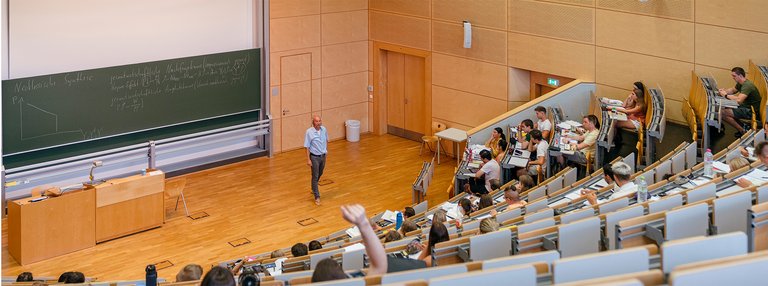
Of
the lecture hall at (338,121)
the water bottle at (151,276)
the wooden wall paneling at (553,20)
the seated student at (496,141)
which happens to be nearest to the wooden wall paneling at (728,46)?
the lecture hall at (338,121)

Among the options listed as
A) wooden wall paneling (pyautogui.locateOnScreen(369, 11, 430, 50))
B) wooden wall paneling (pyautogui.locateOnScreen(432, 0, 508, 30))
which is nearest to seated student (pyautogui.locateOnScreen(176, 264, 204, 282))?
wooden wall paneling (pyautogui.locateOnScreen(432, 0, 508, 30))

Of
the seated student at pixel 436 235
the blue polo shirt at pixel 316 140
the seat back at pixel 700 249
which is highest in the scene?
the seat back at pixel 700 249

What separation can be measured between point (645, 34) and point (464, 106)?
345 centimetres

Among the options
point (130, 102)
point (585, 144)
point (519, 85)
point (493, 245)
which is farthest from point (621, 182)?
point (130, 102)

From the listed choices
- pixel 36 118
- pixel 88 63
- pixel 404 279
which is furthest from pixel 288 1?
pixel 404 279

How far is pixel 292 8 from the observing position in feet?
49.3

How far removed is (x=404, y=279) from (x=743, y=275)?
1673mm

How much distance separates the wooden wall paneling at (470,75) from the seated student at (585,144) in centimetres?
289

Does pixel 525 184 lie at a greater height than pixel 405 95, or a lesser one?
lesser

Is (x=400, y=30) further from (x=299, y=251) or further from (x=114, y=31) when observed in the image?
(x=299, y=251)

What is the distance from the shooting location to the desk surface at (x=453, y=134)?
558 inches

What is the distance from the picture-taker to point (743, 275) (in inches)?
144

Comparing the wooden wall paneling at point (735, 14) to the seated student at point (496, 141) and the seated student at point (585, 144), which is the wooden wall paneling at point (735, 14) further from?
the seated student at point (496, 141)

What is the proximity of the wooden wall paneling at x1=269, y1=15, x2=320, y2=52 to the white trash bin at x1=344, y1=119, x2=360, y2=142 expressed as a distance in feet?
4.88
